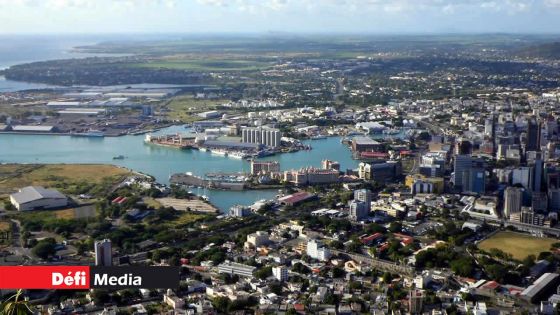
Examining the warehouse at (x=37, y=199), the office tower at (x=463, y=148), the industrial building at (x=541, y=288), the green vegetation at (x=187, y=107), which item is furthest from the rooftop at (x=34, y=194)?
the green vegetation at (x=187, y=107)

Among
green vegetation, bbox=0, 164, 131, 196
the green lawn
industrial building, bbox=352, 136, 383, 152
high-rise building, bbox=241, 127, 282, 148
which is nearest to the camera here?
green vegetation, bbox=0, 164, 131, 196

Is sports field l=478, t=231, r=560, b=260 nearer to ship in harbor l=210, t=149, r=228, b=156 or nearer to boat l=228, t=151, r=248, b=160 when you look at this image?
boat l=228, t=151, r=248, b=160

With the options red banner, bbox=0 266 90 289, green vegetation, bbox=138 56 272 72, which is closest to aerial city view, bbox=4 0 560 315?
red banner, bbox=0 266 90 289

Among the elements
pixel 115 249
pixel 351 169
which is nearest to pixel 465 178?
pixel 351 169

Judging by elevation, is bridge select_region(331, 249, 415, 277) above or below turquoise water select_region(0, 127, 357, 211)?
below

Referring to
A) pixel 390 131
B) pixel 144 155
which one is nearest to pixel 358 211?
pixel 144 155

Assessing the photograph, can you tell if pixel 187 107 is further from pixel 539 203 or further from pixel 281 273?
pixel 281 273

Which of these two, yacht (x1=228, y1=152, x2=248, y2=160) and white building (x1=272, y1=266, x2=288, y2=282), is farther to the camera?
yacht (x1=228, y1=152, x2=248, y2=160)
